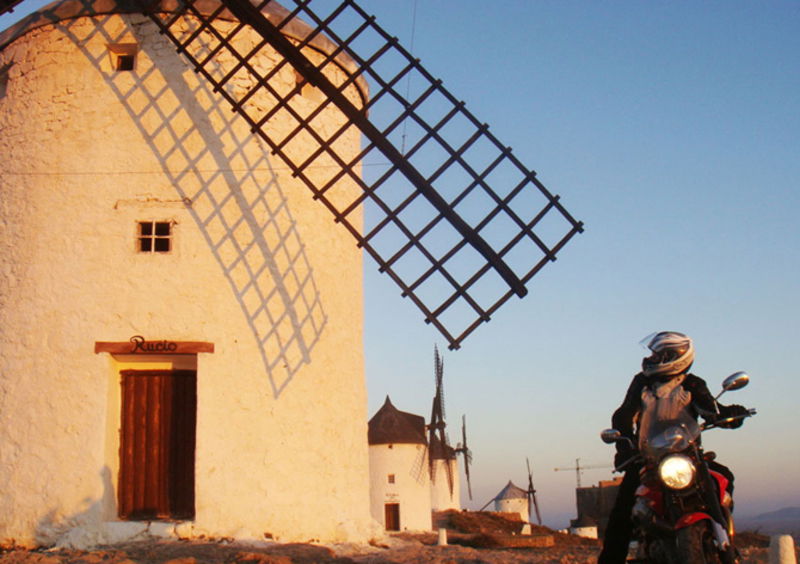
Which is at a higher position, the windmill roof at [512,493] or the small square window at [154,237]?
the small square window at [154,237]

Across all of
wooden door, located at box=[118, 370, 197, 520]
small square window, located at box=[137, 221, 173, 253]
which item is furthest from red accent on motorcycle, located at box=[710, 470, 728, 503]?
small square window, located at box=[137, 221, 173, 253]

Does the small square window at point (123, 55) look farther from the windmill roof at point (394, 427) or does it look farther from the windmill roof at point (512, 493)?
the windmill roof at point (512, 493)

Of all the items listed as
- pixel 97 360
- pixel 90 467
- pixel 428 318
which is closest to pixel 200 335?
pixel 97 360

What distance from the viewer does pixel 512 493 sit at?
4238 centimetres

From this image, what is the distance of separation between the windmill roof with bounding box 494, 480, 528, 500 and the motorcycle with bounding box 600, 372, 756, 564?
3872cm

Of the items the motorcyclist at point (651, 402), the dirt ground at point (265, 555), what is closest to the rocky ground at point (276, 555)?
the dirt ground at point (265, 555)

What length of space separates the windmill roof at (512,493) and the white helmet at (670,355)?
38.4 metres

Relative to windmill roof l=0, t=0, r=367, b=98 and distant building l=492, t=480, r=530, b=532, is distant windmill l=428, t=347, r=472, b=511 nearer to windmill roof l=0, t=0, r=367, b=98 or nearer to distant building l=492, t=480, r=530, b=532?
distant building l=492, t=480, r=530, b=532

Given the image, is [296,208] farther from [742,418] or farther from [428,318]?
[742,418]

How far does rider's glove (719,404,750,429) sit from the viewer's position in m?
4.38

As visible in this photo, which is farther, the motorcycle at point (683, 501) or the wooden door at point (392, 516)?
the wooden door at point (392, 516)

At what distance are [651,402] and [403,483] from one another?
86.4 feet

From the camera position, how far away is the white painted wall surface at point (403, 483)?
97.5ft

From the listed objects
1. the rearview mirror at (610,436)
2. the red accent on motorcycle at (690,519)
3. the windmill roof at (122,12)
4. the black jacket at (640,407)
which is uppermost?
the windmill roof at (122,12)
